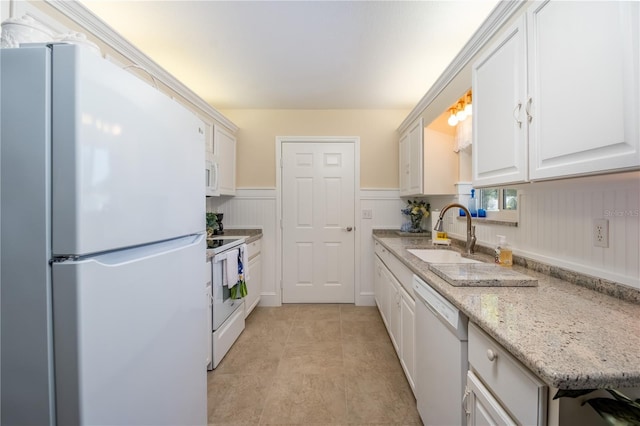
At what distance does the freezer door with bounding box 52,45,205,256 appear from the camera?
0.59 meters

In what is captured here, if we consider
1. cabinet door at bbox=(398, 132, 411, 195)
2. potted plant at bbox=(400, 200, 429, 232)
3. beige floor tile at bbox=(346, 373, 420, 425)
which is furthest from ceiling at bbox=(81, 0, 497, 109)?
beige floor tile at bbox=(346, 373, 420, 425)

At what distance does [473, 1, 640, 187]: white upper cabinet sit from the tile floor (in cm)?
149

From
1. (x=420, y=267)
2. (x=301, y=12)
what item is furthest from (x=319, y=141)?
(x=420, y=267)

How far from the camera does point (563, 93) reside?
2.75 ft

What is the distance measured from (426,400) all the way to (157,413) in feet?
3.92

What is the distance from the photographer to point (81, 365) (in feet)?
1.98

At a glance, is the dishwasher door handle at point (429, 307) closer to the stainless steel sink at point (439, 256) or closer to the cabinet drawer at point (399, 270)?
the cabinet drawer at point (399, 270)

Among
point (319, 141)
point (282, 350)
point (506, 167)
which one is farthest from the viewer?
point (319, 141)

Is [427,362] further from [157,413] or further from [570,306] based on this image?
[157,413]

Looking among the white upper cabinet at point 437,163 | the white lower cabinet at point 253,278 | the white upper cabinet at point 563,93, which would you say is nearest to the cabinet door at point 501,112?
the white upper cabinet at point 563,93

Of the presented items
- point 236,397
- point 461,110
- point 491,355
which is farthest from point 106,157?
point 461,110

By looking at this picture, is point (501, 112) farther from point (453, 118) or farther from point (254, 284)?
point (254, 284)

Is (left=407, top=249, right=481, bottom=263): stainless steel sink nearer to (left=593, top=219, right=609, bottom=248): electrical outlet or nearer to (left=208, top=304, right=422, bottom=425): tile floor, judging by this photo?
(left=593, top=219, right=609, bottom=248): electrical outlet

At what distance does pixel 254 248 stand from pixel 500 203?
2.34 meters
